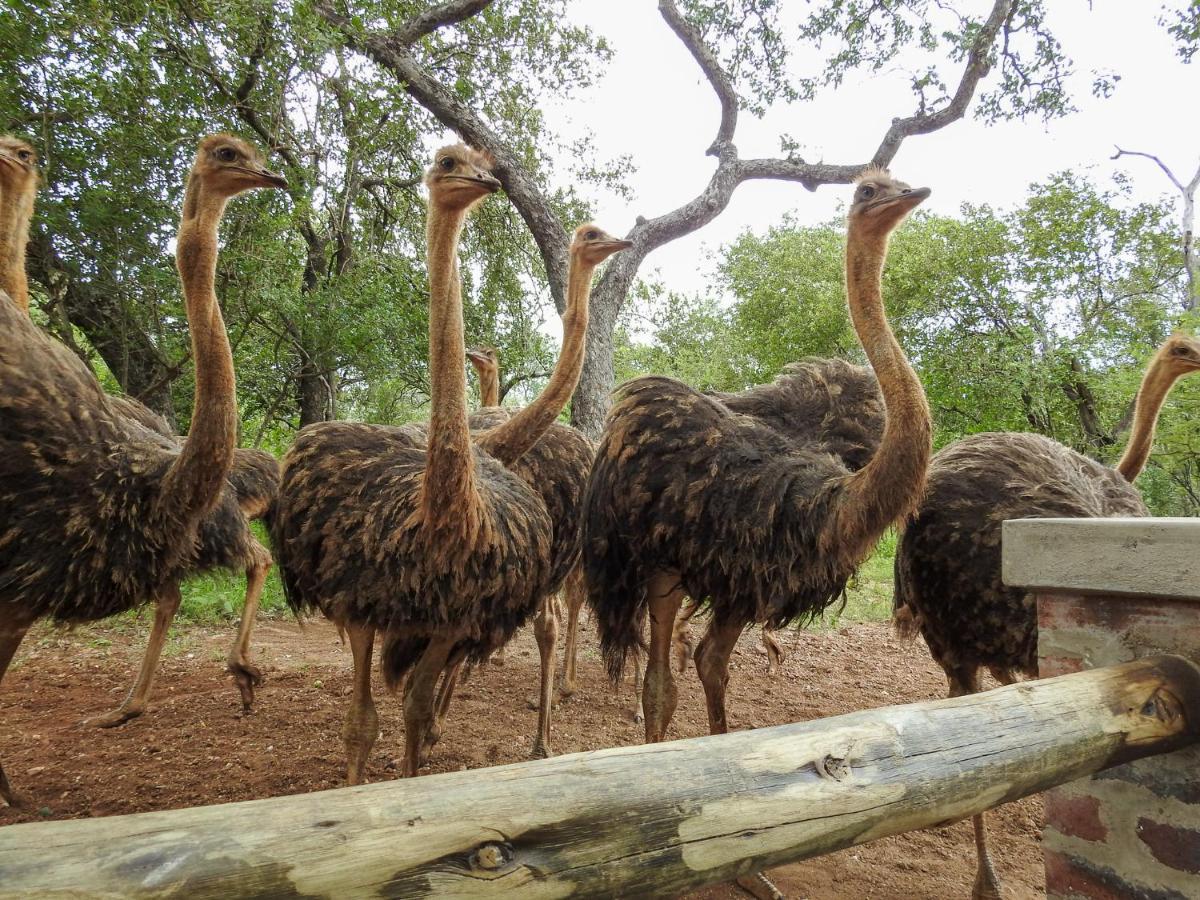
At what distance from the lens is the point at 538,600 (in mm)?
3348

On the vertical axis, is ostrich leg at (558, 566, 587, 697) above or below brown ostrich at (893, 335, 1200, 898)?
below

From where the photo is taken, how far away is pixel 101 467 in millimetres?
2871

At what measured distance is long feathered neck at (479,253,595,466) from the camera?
406 cm

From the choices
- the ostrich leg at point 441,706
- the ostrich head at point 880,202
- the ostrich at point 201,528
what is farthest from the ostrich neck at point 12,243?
the ostrich head at point 880,202

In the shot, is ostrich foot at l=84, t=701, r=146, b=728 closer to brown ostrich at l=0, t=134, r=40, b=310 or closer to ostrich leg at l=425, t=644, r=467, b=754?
ostrich leg at l=425, t=644, r=467, b=754

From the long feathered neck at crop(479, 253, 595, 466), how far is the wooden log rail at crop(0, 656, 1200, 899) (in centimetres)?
277

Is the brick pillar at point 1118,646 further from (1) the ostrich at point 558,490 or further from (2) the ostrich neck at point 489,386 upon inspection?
(2) the ostrich neck at point 489,386

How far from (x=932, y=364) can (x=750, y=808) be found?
36.0ft

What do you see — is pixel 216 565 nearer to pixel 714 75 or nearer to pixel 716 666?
pixel 716 666

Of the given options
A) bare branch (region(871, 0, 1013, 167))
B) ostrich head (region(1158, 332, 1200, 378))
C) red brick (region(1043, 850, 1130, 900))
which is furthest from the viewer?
bare branch (region(871, 0, 1013, 167))

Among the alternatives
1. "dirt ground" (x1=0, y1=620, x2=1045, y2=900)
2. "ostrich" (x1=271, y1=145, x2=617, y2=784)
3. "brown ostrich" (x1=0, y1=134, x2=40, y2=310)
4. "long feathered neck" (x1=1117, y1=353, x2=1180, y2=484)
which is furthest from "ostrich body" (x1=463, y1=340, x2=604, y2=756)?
"long feathered neck" (x1=1117, y1=353, x2=1180, y2=484)

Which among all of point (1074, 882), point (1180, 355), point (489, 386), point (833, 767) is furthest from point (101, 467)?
point (1180, 355)

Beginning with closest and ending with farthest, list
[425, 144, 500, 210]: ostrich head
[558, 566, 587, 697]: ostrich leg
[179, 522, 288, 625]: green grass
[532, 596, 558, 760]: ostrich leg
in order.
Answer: [425, 144, 500, 210]: ostrich head < [532, 596, 558, 760]: ostrich leg < [558, 566, 587, 697]: ostrich leg < [179, 522, 288, 625]: green grass

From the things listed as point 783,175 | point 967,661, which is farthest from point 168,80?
point 783,175
